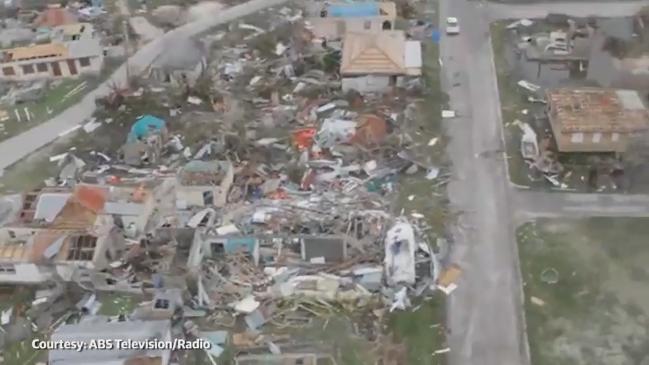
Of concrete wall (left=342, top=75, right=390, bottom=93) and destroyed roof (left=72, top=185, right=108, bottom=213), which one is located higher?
concrete wall (left=342, top=75, right=390, bottom=93)

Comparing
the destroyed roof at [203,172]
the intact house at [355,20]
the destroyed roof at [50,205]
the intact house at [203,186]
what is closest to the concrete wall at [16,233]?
the destroyed roof at [50,205]

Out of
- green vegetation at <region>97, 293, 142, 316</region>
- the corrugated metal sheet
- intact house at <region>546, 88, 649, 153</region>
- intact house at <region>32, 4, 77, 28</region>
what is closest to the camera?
green vegetation at <region>97, 293, 142, 316</region>

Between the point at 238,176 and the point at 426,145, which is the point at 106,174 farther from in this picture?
the point at 426,145

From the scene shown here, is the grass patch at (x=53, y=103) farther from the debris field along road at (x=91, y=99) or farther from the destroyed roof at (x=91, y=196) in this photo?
the destroyed roof at (x=91, y=196)

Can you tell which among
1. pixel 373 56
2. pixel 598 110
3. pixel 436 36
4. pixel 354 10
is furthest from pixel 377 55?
pixel 598 110

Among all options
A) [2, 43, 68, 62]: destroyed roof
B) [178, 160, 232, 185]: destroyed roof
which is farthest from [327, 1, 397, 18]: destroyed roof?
[2, 43, 68, 62]: destroyed roof

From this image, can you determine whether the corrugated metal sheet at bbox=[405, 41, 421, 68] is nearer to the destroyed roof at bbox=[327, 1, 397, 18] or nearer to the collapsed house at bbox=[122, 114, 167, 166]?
the destroyed roof at bbox=[327, 1, 397, 18]
